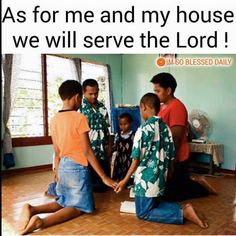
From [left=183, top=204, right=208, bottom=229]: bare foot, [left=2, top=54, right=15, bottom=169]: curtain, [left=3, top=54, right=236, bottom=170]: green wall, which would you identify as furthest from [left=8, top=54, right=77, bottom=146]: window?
[left=183, top=204, right=208, bottom=229]: bare foot

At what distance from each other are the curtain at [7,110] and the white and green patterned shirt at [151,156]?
8.87 ft

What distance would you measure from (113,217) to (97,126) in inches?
42.1

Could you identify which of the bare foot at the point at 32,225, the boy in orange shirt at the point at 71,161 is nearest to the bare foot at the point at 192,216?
the boy in orange shirt at the point at 71,161

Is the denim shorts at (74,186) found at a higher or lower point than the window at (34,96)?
lower

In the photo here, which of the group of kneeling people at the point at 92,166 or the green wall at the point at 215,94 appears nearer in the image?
the group of kneeling people at the point at 92,166

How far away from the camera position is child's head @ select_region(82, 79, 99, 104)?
3.04 m

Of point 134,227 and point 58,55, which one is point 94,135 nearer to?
point 134,227

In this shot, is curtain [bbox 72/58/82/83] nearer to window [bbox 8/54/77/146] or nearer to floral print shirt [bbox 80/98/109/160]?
window [bbox 8/54/77/146]

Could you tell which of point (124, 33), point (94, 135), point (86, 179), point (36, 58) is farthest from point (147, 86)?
point (86, 179)

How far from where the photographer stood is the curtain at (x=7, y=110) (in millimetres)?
4332

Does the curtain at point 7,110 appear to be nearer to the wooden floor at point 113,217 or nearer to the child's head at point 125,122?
the wooden floor at point 113,217

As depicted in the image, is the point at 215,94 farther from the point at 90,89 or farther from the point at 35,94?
the point at 35,94

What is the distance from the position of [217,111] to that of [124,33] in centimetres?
285

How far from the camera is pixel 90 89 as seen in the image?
3074mm
